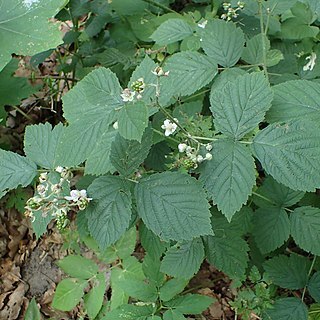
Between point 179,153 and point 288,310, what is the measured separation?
Result: 0.92 m

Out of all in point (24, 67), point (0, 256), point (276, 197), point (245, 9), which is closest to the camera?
point (276, 197)

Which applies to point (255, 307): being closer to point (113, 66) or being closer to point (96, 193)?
point (96, 193)

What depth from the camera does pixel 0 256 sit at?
304 cm

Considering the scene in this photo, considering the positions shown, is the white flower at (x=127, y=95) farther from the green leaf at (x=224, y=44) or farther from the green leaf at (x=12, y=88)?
the green leaf at (x=12, y=88)

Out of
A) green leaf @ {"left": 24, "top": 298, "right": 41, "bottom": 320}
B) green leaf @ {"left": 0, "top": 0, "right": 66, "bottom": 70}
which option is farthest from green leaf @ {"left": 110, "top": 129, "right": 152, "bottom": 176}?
green leaf @ {"left": 24, "top": 298, "right": 41, "bottom": 320}

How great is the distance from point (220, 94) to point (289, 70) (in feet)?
3.53

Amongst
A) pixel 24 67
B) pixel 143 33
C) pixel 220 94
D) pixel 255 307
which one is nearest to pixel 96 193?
pixel 220 94

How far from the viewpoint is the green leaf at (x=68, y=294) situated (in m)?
2.49

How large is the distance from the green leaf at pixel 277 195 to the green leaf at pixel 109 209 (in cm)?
83

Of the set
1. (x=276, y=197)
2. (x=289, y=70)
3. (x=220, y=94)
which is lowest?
(x=276, y=197)

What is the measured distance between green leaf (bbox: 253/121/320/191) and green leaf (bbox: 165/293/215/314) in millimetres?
973

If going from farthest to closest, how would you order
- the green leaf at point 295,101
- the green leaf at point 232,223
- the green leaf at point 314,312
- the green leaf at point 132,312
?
1. the green leaf at point 314,312
2. the green leaf at point 132,312
3. the green leaf at point 232,223
4. the green leaf at point 295,101

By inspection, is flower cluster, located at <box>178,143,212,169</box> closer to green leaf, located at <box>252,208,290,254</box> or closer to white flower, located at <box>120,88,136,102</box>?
white flower, located at <box>120,88,136,102</box>

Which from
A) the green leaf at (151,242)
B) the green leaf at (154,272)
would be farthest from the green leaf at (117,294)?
the green leaf at (151,242)
